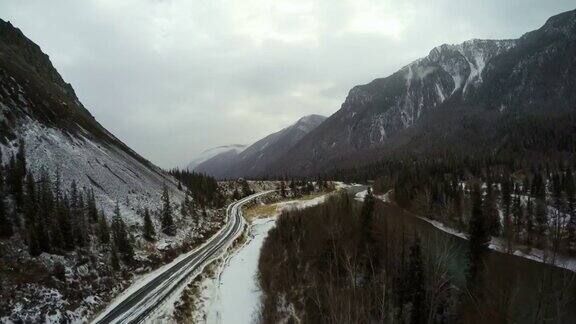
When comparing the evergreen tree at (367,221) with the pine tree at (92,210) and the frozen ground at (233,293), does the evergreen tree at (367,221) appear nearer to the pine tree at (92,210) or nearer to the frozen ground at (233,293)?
the frozen ground at (233,293)

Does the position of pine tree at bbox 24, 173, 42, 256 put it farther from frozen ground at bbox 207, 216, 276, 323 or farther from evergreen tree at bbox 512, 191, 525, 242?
evergreen tree at bbox 512, 191, 525, 242

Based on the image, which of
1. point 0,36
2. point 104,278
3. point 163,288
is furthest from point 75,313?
point 0,36

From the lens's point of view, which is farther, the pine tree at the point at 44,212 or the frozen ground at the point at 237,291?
the frozen ground at the point at 237,291

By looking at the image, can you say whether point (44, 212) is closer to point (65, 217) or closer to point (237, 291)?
point (65, 217)

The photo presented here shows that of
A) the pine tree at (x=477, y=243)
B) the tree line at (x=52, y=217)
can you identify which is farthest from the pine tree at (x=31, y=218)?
the pine tree at (x=477, y=243)

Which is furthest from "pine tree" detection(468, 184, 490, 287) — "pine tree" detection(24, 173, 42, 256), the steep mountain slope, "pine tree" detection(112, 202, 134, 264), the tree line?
"pine tree" detection(24, 173, 42, 256)

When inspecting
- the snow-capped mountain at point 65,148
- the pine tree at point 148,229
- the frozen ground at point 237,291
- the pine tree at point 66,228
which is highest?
the snow-capped mountain at point 65,148

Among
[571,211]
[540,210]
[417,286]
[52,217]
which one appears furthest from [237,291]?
[571,211]

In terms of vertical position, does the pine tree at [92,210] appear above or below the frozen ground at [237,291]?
above
